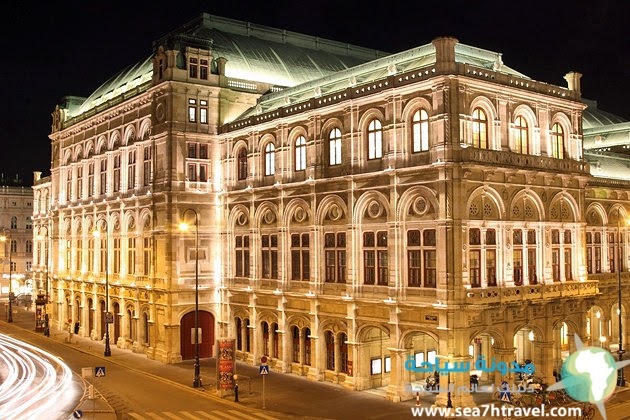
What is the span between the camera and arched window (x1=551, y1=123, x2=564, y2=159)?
46.4m

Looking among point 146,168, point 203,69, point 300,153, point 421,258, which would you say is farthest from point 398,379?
point 203,69

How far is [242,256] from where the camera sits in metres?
56.4

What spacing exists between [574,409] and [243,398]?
19469 mm

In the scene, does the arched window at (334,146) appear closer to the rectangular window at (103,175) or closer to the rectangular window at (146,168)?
the rectangular window at (146,168)

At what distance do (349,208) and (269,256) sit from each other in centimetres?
1045

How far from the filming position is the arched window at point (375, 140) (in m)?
44.3

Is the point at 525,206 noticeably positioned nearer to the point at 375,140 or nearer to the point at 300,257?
the point at 375,140

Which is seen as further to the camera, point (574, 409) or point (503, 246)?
point (503, 246)

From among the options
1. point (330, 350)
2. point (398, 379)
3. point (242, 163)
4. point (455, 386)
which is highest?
point (242, 163)

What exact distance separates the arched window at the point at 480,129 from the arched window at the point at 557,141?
701cm

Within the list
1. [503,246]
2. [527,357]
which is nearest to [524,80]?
[503,246]

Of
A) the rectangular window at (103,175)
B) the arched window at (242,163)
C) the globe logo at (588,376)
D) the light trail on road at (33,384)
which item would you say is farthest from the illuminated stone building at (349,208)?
the light trail on road at (33,384)

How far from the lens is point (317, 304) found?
47.9 m

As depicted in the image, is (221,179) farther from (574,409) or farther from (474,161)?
(574,409)
